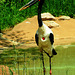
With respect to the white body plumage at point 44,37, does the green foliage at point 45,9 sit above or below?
below

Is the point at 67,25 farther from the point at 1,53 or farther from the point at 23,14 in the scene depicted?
the point at 1,53

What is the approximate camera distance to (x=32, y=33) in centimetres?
1495

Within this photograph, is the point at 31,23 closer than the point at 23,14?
Yes

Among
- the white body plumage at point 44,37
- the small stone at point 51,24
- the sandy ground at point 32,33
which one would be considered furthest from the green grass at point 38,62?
the small stone at point 51,24

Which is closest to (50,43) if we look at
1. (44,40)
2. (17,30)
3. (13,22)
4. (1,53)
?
(44,40)

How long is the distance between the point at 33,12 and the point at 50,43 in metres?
13.4

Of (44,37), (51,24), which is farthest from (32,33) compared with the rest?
(44,37)

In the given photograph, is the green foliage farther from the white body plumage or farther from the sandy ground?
the white body plumage

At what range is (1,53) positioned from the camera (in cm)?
1024

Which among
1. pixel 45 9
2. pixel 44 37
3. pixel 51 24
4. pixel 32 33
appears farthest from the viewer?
pixel 45 9

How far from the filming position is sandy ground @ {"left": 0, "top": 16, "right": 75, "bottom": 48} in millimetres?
12789

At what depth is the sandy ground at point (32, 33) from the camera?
12.8 m

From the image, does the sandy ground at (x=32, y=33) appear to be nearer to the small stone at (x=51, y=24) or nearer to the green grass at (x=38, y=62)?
the small stone at (x=51, y=24)

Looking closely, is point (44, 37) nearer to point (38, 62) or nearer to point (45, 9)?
point (38, 62)
